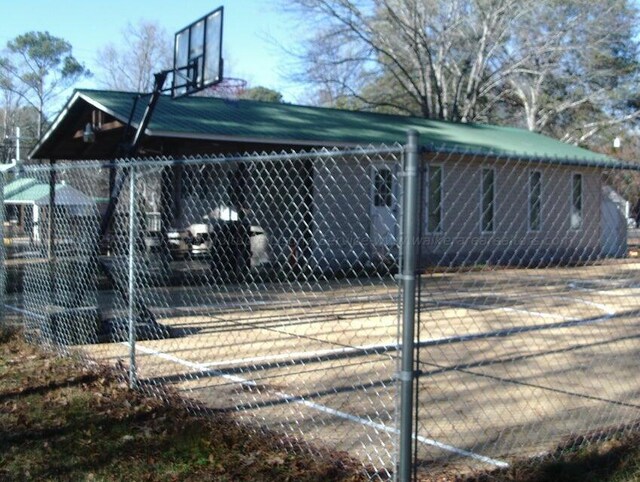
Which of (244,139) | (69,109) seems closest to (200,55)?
(244,139)

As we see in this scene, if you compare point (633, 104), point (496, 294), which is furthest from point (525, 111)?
point (496, 294)

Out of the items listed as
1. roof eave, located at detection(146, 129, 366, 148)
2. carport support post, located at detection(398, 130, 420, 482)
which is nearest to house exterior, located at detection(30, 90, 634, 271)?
roof eave, located at detection(146, 129, 366, 148)

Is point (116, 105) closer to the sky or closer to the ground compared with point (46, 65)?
closer to the ground

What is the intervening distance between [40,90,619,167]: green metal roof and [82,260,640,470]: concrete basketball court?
3.22m

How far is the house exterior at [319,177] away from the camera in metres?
14.6

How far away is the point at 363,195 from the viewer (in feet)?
54.6

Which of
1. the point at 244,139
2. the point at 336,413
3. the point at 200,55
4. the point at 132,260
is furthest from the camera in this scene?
the point at 244,139

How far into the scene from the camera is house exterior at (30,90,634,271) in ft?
47.8

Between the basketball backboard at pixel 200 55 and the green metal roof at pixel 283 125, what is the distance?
119 cm

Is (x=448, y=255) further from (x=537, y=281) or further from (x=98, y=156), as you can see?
(x=98, y=156)

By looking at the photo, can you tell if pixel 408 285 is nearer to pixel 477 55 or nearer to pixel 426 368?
pixel 426 368

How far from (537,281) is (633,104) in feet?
84.8

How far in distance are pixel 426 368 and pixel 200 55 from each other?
7904 mm

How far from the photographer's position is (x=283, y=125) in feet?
54.1
